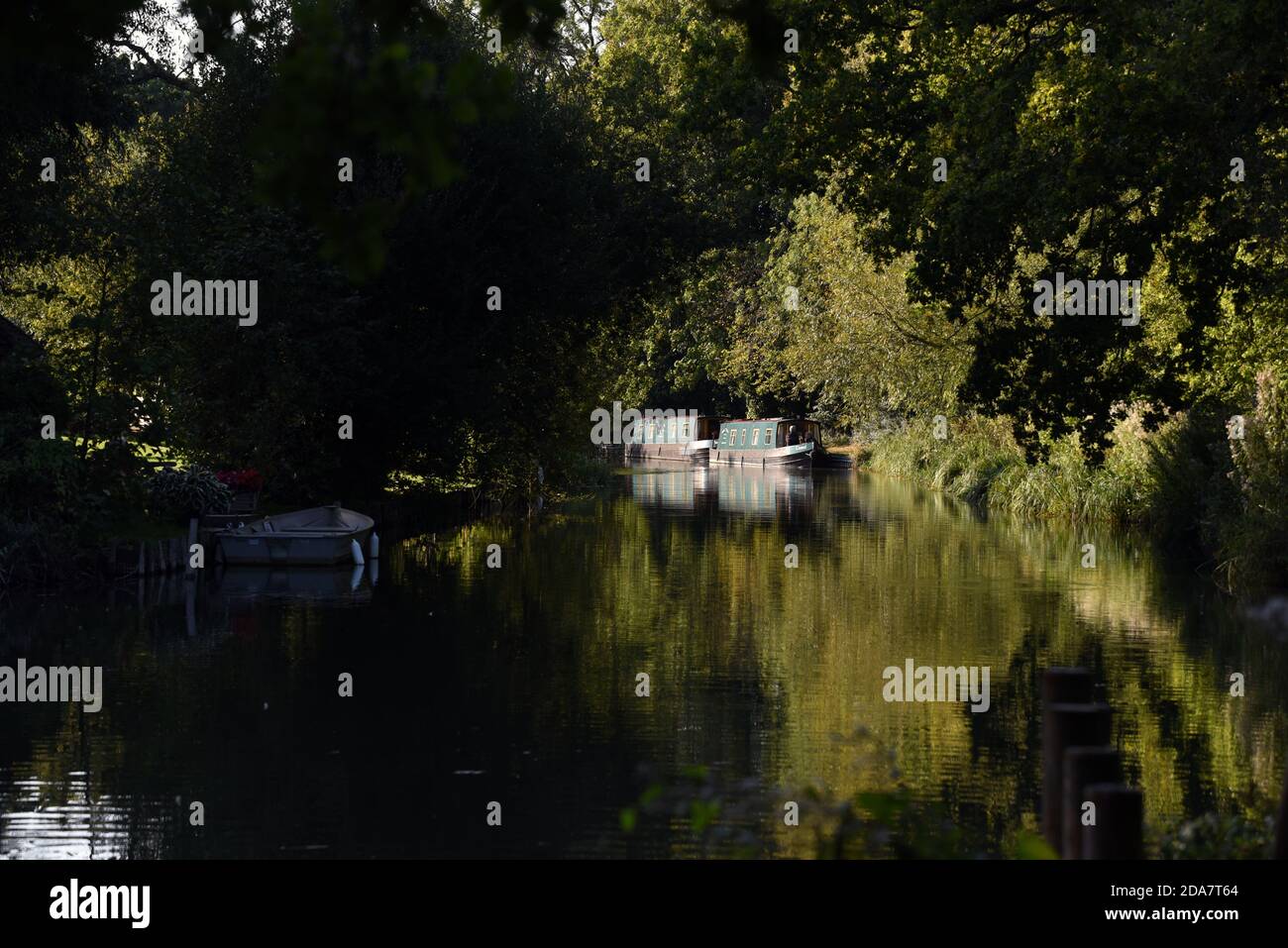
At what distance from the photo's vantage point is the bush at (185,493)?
88.6 ft

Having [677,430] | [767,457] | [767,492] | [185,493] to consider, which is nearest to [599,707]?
[185,493]

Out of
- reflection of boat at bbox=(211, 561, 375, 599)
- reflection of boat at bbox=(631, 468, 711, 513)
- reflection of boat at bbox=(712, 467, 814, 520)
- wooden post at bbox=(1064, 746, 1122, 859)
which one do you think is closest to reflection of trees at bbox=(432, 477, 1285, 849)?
reflection of boat at bbox=(211, 561, 375, 599)

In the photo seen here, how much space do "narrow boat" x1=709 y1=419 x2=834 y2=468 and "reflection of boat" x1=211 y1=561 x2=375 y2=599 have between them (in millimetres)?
46274

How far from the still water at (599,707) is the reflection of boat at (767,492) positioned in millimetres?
15029

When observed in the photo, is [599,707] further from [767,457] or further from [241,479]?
[767,457]

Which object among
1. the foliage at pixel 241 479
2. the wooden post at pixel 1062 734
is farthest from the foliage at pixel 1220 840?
the foliage at pixel 241 479

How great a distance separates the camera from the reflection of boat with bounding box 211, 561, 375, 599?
23.7 metres

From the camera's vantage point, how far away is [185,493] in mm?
27203

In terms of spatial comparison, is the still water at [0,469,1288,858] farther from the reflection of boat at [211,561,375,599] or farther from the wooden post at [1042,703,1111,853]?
the wooden post at [1042,703,1111,853]

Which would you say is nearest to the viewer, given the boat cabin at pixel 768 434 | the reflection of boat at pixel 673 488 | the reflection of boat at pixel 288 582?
the reflection of boat at pixel 288 582

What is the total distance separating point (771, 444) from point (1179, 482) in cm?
4686

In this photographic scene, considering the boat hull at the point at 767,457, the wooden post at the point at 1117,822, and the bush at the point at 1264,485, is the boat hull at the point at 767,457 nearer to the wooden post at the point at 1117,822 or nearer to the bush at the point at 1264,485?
the bush at the point at 1264,485
